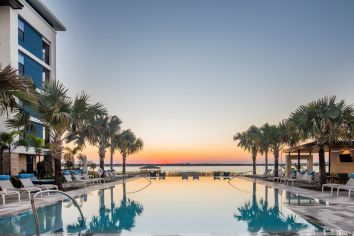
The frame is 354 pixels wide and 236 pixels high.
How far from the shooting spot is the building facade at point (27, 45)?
88.1ft

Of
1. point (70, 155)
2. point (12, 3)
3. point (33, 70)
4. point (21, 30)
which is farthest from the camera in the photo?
point (70, 155)

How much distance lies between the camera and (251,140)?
1652 inches

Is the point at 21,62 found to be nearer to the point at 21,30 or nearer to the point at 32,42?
the point at 21,30

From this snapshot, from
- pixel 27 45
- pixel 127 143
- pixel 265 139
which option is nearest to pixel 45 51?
pixel 27 45

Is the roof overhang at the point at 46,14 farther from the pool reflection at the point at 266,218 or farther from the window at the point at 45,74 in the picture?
the pool reflection at the point at 266,218

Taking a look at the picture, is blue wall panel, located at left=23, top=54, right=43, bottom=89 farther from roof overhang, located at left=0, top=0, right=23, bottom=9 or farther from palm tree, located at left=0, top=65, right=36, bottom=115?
palm tree, located at left=0, top=65, right=36, bottom=115

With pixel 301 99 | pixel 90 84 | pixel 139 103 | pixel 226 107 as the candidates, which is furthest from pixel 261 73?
pixel 90 84

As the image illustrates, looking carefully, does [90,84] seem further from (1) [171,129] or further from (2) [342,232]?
(2) [342,232]

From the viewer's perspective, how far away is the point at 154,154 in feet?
204

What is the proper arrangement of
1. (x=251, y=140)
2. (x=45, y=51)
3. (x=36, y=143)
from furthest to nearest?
(x=251, y=140) → (x=45, y=51) → (x=36, y=143)

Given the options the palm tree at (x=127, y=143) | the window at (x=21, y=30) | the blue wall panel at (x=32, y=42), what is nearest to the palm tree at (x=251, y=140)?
the palm tree at (x=127, y=143)

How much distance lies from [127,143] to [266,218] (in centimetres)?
3317

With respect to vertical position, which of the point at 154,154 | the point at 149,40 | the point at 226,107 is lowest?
the point at 154,154

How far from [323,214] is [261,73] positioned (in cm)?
1829
